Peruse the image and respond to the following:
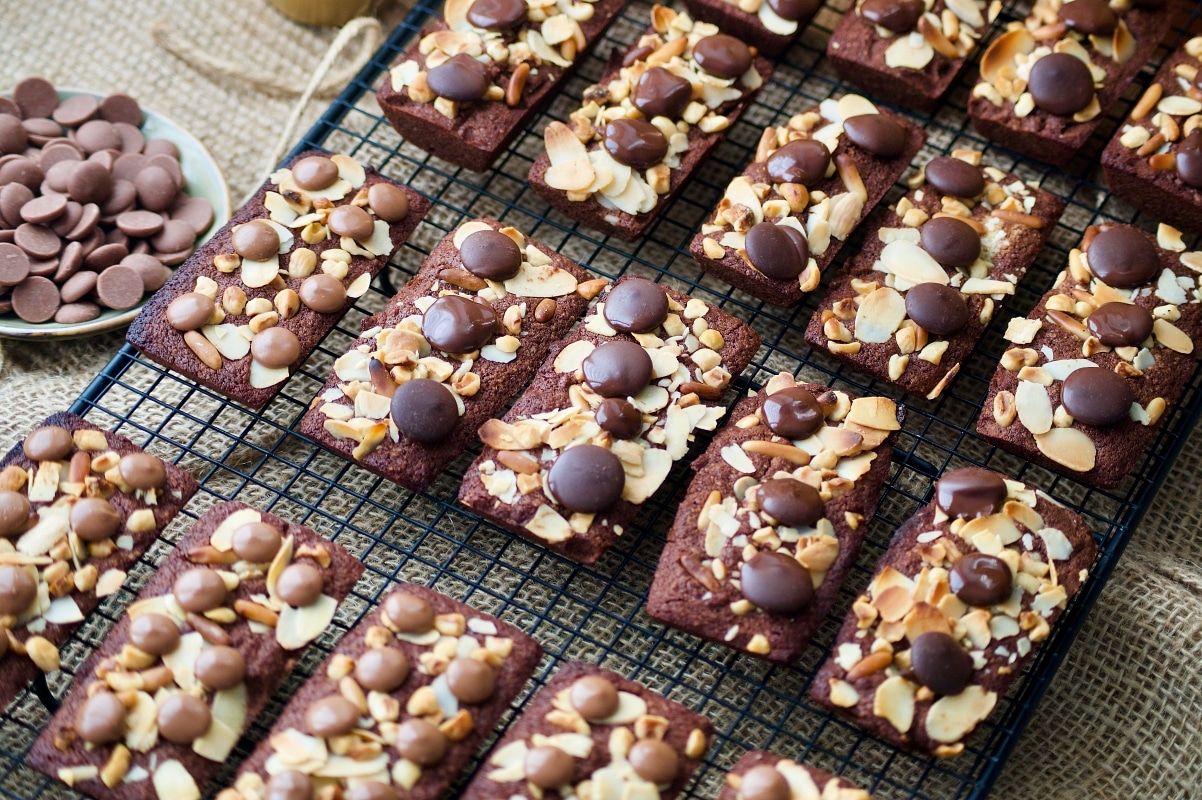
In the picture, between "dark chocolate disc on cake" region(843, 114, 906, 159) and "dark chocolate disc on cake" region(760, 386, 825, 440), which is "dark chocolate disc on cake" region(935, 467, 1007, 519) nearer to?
"dark chocolate disc on cake" region(760, 386, 825, 440)

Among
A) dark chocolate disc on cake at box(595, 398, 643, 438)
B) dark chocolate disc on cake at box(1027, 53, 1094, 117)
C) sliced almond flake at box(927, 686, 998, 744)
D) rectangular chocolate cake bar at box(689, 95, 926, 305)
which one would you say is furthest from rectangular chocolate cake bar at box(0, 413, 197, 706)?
dark chocolate disc on cake at box(1027, 53, 1094, 117)

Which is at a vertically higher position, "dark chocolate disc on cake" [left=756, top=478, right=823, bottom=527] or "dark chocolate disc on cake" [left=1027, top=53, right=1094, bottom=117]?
"dark chocolate disc on cake" [left=1027, top=53, right=1094, bottom=117]

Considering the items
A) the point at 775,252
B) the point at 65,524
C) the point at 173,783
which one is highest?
the point at 775,252

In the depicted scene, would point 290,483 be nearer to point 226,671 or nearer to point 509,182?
point 226,671

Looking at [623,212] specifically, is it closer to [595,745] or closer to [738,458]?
[738,458]

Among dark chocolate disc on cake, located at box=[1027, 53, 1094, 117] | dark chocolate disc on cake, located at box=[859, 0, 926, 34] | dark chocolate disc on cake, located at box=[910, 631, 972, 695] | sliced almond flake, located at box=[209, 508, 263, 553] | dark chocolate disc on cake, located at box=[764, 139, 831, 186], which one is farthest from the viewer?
dark chocolate disc on cake, located at box=[859, 0, 926, 34]

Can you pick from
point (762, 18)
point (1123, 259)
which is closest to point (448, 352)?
point (762, 18)
